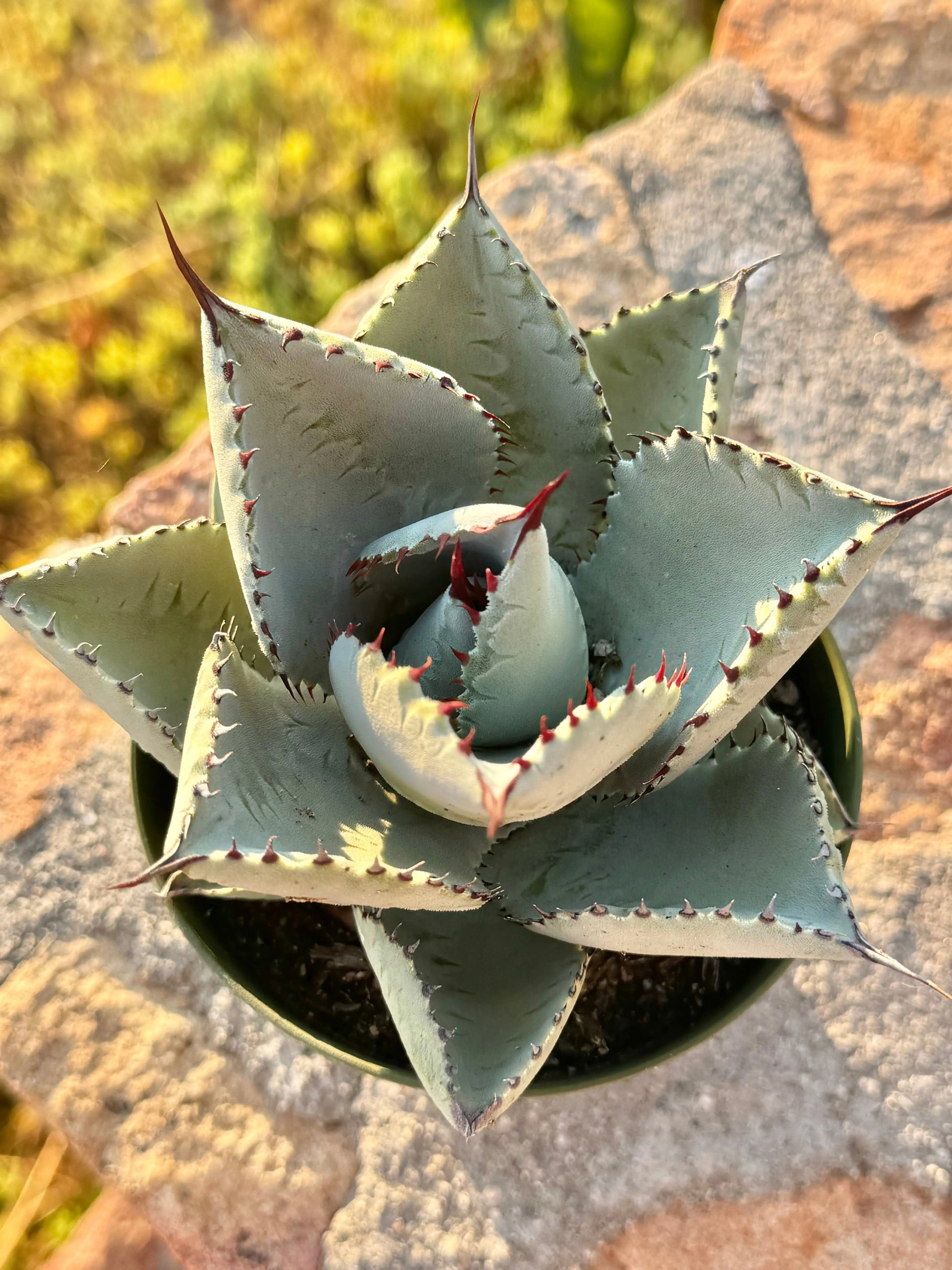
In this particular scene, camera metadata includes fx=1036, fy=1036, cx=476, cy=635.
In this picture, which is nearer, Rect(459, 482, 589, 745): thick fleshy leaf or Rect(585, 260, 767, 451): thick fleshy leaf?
Rect(459, 482, 589, 745): thick fleshy leaf

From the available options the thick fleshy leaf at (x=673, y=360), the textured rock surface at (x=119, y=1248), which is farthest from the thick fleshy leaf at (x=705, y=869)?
the textured rock surface at (x=119, y=1248)

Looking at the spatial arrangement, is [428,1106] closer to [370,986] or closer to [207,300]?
[370,986]

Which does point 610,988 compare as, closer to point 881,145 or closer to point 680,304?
point 680,304

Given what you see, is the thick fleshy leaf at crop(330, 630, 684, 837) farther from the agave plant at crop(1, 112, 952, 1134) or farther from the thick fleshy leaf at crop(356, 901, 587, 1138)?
the thick fleshy leaf at crop(356, 901, 587, 1138)

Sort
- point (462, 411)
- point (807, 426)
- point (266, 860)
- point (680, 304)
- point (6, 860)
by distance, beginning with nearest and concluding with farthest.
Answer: point (266, 860), point (462, 411), point (680, 304), point (6, 860), point (807, 426)

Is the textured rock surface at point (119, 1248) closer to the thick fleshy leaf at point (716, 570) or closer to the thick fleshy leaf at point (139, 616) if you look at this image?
the thick fleshy leaf at point (139, 616)

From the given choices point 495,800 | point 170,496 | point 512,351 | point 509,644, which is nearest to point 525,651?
point 509,644

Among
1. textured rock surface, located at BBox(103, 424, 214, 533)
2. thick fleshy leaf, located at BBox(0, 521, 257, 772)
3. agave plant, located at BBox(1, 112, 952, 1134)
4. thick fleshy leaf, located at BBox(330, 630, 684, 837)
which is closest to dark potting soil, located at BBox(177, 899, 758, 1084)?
agave plant, located at BBox(1, 112, 952, 1134)

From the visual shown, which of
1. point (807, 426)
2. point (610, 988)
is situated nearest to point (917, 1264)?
point (610, 988)
